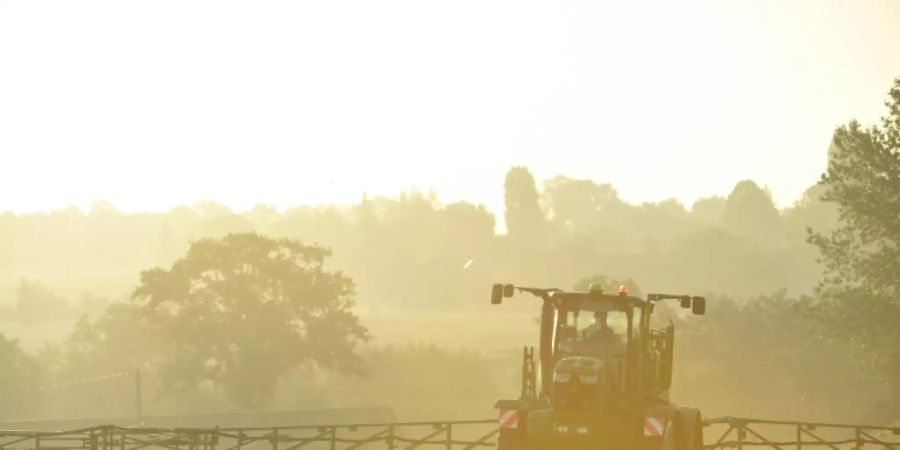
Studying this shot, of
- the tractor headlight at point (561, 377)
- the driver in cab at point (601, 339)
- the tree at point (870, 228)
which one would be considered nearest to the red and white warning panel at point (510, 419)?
the tractor headlight at point (561, 377)

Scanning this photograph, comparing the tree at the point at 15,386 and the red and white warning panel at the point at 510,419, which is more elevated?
the red and white warning panel at the point at 510,419

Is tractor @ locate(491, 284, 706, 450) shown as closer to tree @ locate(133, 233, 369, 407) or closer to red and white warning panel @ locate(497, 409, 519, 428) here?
red and white warning panel @ locate(497, 409, 519, 428)

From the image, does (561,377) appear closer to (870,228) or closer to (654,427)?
(654,427)

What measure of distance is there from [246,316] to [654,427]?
207 feet

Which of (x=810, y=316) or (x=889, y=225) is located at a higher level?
(x=889, y=225)

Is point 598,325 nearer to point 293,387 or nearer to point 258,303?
point 258,303

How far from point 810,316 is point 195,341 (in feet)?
127

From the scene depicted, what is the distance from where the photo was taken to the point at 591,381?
29.7 meters

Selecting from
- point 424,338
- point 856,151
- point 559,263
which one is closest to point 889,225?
point 856,151

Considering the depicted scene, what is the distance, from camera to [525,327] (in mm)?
149625

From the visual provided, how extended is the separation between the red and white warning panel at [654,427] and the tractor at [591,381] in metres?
0.02

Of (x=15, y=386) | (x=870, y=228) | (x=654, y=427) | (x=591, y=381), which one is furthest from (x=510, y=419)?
(x=15, y=386)

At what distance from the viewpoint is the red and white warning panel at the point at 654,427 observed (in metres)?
30.9

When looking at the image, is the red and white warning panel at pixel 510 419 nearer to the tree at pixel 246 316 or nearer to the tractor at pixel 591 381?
the tractor at pixel 591 381
